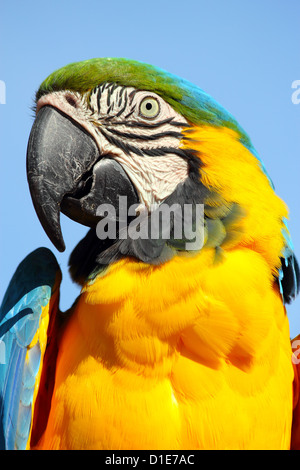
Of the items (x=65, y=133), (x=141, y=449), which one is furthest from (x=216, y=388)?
(x=65, y=133)

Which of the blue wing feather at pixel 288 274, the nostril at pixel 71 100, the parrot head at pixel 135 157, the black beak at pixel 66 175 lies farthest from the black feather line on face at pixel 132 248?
the nostril at pixel 71 100

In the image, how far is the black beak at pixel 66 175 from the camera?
1936 mm

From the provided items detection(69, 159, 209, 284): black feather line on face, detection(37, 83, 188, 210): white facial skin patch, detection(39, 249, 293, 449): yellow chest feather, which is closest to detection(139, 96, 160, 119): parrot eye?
detection(37, 83, 188, 210): white facial skin patch

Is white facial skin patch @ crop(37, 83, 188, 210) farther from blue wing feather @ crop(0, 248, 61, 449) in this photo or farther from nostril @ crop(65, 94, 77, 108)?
blue wing feather @ crop(0, 248, 61, 449)

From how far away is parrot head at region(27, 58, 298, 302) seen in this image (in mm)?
1922

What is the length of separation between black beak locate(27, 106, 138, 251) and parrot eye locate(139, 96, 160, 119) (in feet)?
0.83

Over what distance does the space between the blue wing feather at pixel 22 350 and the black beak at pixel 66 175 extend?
22cm

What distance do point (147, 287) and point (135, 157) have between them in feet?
2.00

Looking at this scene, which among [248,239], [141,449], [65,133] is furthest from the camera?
[65,133]

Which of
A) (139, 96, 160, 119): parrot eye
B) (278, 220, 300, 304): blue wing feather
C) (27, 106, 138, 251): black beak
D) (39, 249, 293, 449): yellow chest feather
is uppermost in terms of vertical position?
(139, 96, 160, 119): parrot eye

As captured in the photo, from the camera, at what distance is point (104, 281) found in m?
1.83

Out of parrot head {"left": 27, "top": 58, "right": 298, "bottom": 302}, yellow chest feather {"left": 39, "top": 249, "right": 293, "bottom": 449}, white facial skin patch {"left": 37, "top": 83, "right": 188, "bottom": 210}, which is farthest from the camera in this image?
white facial skin patch {"left": 37, "top": 83, "right": 188, "bottom": 210}
